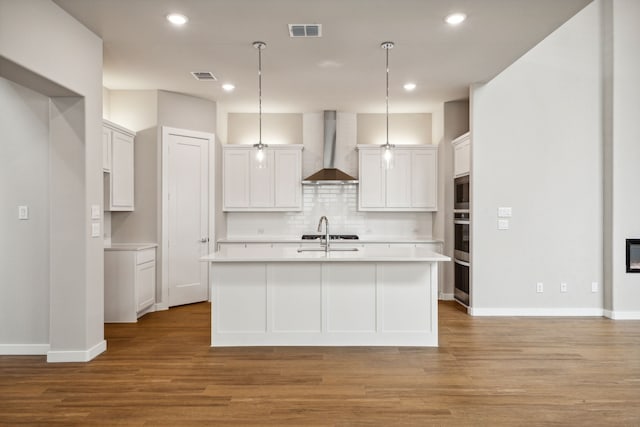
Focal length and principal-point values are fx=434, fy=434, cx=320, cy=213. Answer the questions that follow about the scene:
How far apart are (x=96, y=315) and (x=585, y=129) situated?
20.6 ft

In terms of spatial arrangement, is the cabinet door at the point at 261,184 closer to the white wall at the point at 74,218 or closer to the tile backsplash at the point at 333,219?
the tile backsplash at the point at 333,219

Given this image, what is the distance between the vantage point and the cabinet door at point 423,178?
7191 mm

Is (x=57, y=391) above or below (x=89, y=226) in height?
below

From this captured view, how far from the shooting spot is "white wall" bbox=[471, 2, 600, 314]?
5750mm

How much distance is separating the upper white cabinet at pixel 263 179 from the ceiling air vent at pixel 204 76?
5.50 ft

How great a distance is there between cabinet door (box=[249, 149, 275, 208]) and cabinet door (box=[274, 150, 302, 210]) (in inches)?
3.3

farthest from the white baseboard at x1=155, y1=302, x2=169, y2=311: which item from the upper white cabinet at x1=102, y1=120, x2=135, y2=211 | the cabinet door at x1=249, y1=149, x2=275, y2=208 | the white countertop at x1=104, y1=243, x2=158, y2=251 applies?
the cabinet door at x1=249, y1=149, x2=275, y2=208

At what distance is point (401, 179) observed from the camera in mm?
7227

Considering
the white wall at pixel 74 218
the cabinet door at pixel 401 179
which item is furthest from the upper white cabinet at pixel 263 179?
the white wall at pixel 74 218

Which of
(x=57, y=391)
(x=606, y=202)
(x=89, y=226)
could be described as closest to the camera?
(x=57, y=391)

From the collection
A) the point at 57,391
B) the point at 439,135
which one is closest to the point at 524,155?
the point at 439,135

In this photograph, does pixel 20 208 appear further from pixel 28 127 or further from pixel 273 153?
pixel 273 153

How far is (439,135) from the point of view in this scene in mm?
7168

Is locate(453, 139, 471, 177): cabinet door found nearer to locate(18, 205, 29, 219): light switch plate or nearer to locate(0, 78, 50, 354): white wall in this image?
locate(0, 78, 50, 354): white wall
